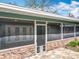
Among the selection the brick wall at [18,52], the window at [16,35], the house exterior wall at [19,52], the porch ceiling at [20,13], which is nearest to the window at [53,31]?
the house exterior wall at [19,52]

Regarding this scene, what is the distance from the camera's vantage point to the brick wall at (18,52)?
7.44 metres

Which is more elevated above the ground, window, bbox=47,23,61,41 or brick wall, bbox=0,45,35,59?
window, bbox=47,23,61,41

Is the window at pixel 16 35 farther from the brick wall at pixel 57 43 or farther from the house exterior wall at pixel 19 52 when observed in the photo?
the brick wall at pixel 57 43

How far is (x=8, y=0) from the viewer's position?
Answer: 2553 centimetres

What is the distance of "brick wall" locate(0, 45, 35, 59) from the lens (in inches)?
293

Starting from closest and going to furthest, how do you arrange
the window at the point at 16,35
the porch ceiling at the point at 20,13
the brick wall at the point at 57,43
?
the porch ceiling at the point at 20,13 → the window at the point at 16,35 → the brick wall at the point at 57,43

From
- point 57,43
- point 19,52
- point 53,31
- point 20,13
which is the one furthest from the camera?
point 57,43

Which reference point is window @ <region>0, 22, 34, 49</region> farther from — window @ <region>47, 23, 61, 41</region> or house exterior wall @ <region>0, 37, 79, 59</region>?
window @ <region>47, 23, 61, 41</region>

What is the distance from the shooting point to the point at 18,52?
8.32 metres

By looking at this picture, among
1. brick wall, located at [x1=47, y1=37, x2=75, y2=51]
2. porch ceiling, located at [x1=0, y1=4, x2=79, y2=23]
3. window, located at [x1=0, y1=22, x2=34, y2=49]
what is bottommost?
brick wall, located at [x1=47, y1=37, x2=75, y2=51]

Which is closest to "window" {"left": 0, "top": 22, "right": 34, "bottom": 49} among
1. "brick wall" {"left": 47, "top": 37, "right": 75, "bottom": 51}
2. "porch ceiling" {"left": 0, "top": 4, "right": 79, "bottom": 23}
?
"porch ceiling" {"left": 0, "top": 4, "right": 79, "bottom": 23}

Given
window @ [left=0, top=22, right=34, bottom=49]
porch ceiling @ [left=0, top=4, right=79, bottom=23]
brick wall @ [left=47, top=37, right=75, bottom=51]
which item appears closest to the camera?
porch ceiling @ [left=0, top=4, right=79, bottom=23]

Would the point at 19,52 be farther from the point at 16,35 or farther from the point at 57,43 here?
the point at 57,43

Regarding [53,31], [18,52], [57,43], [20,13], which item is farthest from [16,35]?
[57,43]
